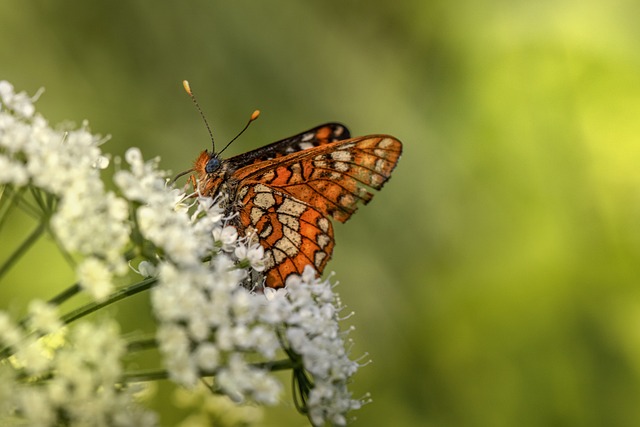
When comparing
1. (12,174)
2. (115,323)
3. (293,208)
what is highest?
(293,208)

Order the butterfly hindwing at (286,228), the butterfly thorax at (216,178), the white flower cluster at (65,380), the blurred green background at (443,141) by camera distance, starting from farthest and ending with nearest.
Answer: the blurred green background at (443,141), the butterfly thorax at (216,178), the butterfly hindwing at (286,228), the white flower cluster at (65,380)

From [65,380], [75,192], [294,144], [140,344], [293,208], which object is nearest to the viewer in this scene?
[65,380]

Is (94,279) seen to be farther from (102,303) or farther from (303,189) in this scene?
(303,189)

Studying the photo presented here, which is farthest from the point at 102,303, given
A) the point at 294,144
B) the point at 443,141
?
the point at 443,141

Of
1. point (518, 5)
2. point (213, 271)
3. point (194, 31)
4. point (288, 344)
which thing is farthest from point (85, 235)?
point (518, 5)

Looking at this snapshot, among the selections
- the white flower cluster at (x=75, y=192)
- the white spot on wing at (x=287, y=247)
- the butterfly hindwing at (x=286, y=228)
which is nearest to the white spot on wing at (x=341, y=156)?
the butterfly hindwing at (x=286, y=228)

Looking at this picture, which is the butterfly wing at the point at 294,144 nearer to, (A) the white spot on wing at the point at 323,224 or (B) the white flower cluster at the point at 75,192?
(A) the white spot on wing at the point at 323,224

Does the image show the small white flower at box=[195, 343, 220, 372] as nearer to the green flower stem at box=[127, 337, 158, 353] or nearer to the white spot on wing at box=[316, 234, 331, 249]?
the green flower stem at box=[127, 337, 158, 353]
